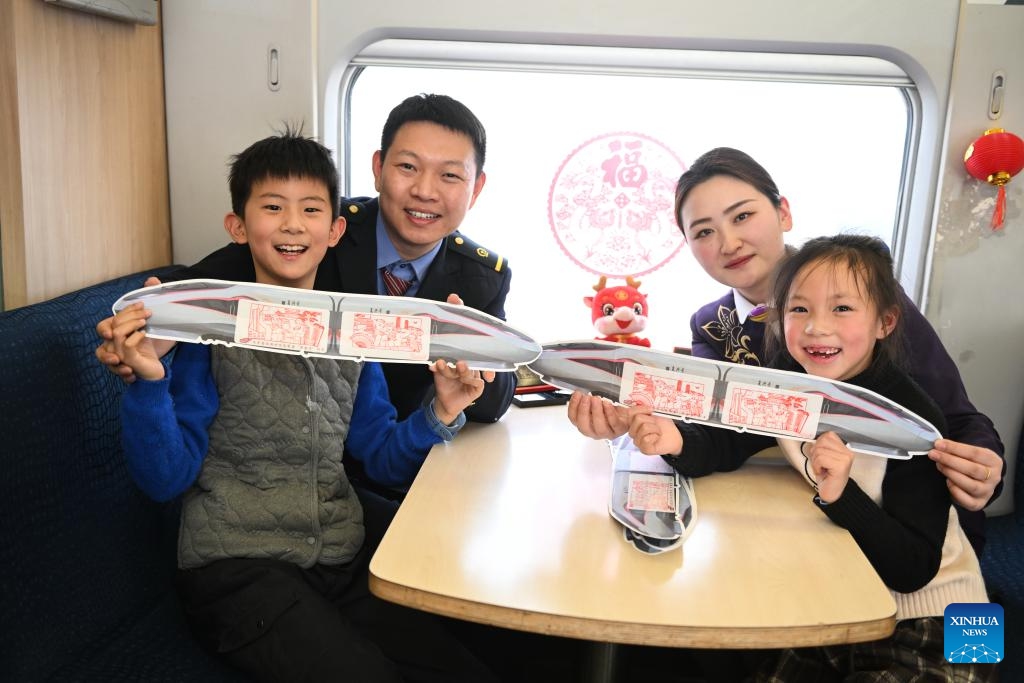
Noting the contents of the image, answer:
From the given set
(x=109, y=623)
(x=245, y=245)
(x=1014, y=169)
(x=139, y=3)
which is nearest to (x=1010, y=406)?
(x=1014, y=169)

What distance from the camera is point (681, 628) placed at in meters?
1.16

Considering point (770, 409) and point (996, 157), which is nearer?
point (770, 409)

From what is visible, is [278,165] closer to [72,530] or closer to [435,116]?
[435,116]

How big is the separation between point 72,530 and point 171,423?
28cm

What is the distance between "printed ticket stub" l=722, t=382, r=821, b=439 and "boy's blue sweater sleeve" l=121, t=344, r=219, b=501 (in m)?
0.97

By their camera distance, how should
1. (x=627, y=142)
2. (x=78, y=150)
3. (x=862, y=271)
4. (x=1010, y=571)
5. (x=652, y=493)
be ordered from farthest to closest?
1. (x=627, y=142)
2. (x=1010, y=571)
3. (x=78, y=150)
4. (x=862, y=271)
5. (x=652, y=493)

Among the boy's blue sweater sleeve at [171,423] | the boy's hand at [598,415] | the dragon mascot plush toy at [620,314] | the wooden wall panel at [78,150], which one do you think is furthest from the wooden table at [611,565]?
the wooden wall panel at [78,150]

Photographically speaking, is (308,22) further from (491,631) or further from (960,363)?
(960,363)

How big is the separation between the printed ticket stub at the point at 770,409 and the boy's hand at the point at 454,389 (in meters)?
0.46

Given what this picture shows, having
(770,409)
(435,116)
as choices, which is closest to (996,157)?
(770,409)

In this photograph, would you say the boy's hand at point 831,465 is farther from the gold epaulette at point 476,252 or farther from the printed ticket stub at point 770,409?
the gold epaulette at point 476,252

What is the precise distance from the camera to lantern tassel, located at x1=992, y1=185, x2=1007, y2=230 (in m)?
2.52

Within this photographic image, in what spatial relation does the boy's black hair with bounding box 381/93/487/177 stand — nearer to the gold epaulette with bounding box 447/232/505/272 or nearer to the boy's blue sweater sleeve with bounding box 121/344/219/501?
the gold epaulette with bounding box 447/232/505/272

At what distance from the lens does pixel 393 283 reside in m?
Result: 2.22
